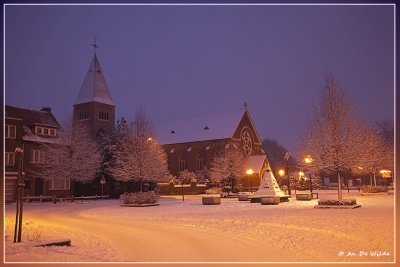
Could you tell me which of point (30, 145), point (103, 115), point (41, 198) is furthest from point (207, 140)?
point (41, 198)

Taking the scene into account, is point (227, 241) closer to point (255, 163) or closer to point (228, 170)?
point (228, 170)

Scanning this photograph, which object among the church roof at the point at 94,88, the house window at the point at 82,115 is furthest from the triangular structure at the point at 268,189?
the house window at the point at 82,115

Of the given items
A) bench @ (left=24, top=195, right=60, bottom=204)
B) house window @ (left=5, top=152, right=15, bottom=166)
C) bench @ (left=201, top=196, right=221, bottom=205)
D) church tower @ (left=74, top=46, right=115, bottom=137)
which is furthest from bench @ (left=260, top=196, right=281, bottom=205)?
church tower @ (left=74, top=46, right=115, bottom=137)

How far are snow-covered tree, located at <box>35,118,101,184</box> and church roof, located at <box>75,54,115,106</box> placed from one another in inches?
1004

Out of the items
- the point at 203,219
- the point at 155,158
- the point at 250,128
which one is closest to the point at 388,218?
the point at 203,219

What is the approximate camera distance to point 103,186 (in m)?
58.3

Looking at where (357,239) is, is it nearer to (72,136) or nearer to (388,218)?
(388,218)

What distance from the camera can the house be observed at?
153 ft

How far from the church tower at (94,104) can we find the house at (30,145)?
20363 mm

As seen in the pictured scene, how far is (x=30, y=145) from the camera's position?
50750 mm

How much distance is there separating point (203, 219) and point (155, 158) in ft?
84.4

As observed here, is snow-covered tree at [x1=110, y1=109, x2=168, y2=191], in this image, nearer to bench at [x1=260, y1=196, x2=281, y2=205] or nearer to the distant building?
bench at [x1=260, y1=196, x2=281, y2=205]

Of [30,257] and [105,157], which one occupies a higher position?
[105,157]

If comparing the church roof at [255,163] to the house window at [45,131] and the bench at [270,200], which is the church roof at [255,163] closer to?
the house window at [45,131]
